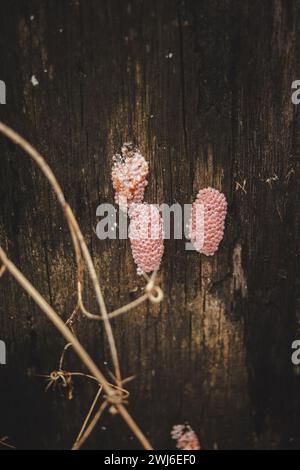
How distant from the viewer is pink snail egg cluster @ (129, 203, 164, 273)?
1.47 metres

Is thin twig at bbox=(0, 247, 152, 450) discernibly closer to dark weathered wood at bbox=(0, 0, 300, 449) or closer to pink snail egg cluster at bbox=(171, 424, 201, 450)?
dark weathered wood at bbox=(0, 0, 300, 449)

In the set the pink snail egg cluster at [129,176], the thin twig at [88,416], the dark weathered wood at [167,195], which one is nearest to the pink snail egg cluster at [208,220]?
the dark weathered wood at [167,195]

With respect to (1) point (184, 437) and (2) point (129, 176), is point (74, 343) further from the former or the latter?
(1) point (184, 437)

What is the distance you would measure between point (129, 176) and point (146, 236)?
190 mm

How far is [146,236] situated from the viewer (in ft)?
4.89

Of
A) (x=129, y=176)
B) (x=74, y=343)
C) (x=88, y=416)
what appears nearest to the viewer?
(x=74, y=343)

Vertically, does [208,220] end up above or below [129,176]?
below

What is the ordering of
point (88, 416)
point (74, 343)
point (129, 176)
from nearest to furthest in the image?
point (74, 343) < point (129, 176) < point (88, 416)

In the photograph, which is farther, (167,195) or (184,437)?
(184,437)

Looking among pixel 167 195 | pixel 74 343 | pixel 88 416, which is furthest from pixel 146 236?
pixel 88 416

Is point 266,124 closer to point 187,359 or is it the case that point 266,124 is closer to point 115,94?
point 115,94

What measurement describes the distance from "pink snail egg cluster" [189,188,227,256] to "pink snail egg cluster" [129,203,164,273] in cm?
10

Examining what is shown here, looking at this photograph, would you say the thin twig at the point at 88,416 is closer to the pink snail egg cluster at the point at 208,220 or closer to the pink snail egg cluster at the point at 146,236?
the pink snail egg cluster at the point at 146,236

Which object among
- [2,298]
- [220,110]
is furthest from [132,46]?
[2,298]
